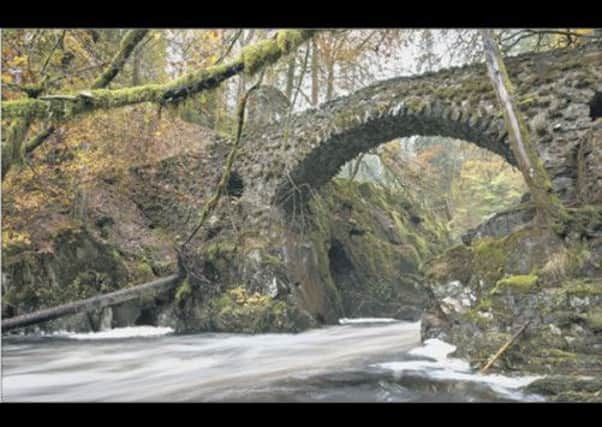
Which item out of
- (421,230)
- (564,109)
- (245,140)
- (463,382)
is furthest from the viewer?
(421,230)

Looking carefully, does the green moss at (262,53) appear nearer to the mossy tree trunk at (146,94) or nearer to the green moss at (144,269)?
the mossy tree trunk at (146,94)

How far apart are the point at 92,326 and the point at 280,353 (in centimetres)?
351

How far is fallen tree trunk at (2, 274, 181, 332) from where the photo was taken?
6832mm

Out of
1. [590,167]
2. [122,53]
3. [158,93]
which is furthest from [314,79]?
[158,93]

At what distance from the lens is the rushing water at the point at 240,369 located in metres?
4.33

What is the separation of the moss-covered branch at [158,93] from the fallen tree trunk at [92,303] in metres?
3.46

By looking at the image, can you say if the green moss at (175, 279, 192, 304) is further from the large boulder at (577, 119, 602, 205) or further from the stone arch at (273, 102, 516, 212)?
the large boulder at (577, 119, 602, 205)

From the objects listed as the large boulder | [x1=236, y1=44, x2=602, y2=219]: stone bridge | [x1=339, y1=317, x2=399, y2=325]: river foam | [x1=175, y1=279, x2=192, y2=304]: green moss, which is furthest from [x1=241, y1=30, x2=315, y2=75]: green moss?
[x1=339, y1=317, x2=399, y2=325]: river foam

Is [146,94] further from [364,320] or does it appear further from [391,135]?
[364,320]

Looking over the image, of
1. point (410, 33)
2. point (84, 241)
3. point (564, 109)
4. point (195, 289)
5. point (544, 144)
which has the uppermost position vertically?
point (410, 33)

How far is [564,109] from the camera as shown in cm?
670

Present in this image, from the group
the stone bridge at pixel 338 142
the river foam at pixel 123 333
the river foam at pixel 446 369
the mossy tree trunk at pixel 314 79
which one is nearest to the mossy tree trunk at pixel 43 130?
the stone bridge at pixel 338 142
